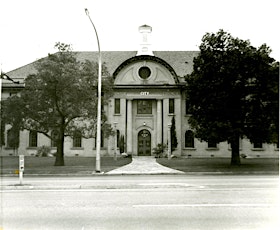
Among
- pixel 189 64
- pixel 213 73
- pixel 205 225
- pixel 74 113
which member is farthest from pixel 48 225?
pixel 189 64

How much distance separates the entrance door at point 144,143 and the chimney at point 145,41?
411 inches

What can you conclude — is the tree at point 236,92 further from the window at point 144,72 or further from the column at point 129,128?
the window at point 144,72

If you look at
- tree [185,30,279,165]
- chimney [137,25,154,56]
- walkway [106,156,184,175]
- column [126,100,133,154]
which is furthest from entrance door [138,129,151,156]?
tree [185,30,279,165]

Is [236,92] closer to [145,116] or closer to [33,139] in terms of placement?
[145,116]

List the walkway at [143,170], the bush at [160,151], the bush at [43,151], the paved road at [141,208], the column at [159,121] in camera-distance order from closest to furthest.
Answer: the paved road at [141,208], the walkway at [143,170], the bush at [160,151], the bush at [43,151], the column at [159,121]

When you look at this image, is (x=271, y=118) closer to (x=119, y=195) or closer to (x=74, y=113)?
(x=74, y=113)

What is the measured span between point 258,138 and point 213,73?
5523 millimetres

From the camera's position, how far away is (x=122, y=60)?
145ft

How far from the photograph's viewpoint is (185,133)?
133 feet

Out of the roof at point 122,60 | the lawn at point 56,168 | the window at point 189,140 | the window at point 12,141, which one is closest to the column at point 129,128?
the roof at point 122,60

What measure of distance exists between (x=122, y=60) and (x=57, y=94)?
21.4m

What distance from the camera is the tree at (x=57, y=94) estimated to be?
919 inches

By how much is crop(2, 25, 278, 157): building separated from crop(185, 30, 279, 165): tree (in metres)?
15.9

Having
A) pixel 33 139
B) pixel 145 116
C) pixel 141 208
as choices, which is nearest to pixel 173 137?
pixel 145 116
